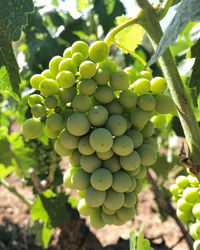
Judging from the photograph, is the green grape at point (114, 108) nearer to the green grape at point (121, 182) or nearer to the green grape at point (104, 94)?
the green grape at point (104, 94)

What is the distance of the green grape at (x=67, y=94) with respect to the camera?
2.18 feet

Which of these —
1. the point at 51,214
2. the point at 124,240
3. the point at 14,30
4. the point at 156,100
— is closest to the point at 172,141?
the point at 124,240

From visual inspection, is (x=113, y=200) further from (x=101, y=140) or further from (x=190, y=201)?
(x=190, y=201)

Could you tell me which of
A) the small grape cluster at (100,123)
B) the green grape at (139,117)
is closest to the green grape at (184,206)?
the small grape cluster at (100,123)

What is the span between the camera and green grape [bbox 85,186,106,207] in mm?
629

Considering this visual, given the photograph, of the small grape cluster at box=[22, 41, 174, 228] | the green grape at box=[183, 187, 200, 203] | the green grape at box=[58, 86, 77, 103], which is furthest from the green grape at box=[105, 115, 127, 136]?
the green grape at box=[183, 187, 200, 203]

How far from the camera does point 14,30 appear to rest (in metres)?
0.67

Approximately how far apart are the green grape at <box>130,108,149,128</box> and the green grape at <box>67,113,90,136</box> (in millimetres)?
107

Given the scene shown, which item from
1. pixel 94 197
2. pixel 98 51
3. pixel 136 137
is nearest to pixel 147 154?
pixel 136 137

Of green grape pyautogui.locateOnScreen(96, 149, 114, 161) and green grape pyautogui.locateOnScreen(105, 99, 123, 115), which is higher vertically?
green grape pyautogui.locateOnScreen(105, 99, 123, 115)

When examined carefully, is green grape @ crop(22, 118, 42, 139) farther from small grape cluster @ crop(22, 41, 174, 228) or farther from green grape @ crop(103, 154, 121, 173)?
green grape @ crop(103, 154, 121, 173)

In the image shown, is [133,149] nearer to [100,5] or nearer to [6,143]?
[100,5]

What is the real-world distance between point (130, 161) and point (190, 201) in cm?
28

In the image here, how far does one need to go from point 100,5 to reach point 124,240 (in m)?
1.75
